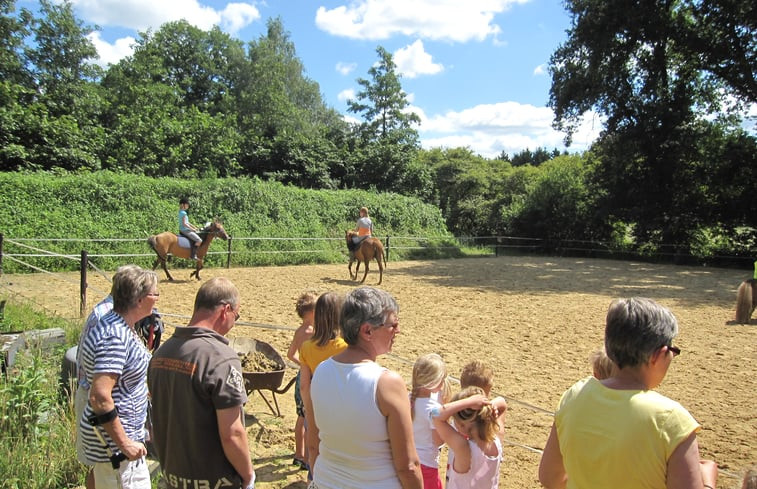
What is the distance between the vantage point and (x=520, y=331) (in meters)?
9.14

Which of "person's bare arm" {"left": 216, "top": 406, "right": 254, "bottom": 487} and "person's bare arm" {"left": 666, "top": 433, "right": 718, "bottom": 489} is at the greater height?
"person's bare arm" {"left": 666, "top": 433, "right": 718, "bottom": 489}

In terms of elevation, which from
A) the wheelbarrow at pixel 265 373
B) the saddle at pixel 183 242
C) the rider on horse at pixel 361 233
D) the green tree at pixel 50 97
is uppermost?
the green tree at pixel 50 97

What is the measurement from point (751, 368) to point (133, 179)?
52.8ft

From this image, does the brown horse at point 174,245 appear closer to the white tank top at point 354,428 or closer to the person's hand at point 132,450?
the person's hand at point 132,450

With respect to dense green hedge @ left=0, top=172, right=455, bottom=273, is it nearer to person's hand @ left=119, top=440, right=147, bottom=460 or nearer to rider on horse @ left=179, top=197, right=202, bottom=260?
rider on horse @ left=179, top=197, right=202, bottom=260

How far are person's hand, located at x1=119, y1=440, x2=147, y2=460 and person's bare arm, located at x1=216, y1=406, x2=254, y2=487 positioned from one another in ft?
1.92

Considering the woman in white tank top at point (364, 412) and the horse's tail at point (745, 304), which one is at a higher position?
the woman in white tank top at point (364, 412)

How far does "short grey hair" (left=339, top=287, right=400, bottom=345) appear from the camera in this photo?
2.17 m

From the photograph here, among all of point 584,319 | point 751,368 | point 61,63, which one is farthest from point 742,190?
point 61,63

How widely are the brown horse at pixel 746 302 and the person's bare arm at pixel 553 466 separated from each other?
9.88 meters

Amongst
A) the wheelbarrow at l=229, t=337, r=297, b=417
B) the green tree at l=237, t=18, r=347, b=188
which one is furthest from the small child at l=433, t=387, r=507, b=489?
the green tree at l=237, t=18, r=347, b=188

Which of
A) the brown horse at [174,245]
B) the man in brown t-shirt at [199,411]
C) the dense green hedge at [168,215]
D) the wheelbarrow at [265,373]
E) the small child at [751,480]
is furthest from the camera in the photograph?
the dense green hedge at [168,215]

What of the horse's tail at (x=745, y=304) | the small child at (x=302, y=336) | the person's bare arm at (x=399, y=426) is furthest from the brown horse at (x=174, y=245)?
the person's bare arm at (x=399, y=426)

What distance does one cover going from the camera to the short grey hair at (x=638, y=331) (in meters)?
1.82
